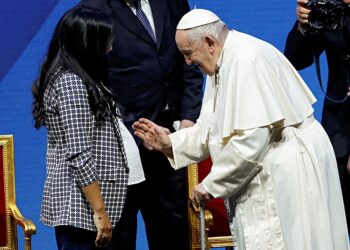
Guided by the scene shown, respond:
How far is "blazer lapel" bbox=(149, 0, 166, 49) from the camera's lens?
441 centimetres

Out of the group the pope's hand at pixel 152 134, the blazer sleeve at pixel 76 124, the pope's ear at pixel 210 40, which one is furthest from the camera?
the pope's hand at pixel 152 134

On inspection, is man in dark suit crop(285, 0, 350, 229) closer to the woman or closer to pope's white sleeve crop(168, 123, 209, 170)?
pope's white sleeve crop(168, 123, 209, 170)

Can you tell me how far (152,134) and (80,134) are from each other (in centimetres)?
49

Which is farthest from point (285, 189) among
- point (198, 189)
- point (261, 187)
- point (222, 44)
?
point (222, 44)

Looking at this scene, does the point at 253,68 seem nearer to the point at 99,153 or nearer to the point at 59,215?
the point at 99,153

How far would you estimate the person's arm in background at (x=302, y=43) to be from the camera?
13.5 feet

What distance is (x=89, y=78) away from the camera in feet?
11.8

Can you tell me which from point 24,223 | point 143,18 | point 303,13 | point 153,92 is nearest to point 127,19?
point 143,18

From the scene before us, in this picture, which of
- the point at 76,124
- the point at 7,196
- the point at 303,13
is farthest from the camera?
the point at 7,196

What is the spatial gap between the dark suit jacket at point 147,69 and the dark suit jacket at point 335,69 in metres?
0.53

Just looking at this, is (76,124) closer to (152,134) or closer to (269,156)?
(152,134)

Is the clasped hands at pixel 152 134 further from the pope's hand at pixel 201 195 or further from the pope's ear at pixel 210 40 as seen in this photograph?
the pope's ear at pixel 210 40

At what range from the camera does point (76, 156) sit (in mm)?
3525

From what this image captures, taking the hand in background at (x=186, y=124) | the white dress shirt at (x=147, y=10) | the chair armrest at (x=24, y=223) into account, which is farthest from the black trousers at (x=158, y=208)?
the white dress shirt at (x=147, y=10)
